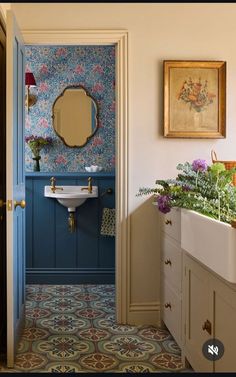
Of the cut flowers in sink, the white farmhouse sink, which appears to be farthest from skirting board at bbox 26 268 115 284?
the white farmhouse sink

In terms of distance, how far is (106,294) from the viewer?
419 cm

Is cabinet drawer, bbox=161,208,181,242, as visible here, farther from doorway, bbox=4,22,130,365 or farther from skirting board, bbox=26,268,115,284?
skirting board, bbox=26,268,115,284

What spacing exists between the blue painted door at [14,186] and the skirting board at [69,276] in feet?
5.10

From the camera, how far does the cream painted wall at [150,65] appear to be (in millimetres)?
3312

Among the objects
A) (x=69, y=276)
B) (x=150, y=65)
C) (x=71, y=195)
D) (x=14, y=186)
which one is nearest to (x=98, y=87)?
(x=71, y=195)

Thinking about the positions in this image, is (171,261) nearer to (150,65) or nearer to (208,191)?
(208,191)

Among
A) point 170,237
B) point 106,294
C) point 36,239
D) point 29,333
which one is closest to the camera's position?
point 170,237

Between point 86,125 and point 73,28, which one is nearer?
point 73,28

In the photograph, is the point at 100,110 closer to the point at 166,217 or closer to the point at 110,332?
the point at 166,217

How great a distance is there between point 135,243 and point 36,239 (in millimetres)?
1540

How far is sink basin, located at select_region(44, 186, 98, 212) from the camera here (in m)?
4.35

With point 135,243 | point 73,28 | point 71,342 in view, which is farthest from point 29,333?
point 73,28

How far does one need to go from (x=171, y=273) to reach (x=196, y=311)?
64 cm

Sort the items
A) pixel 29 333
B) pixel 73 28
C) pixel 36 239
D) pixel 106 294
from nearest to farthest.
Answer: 1. pixel 29 333
2. pixel 73 28
3. pixel 106 294
4. pixel 36 239
